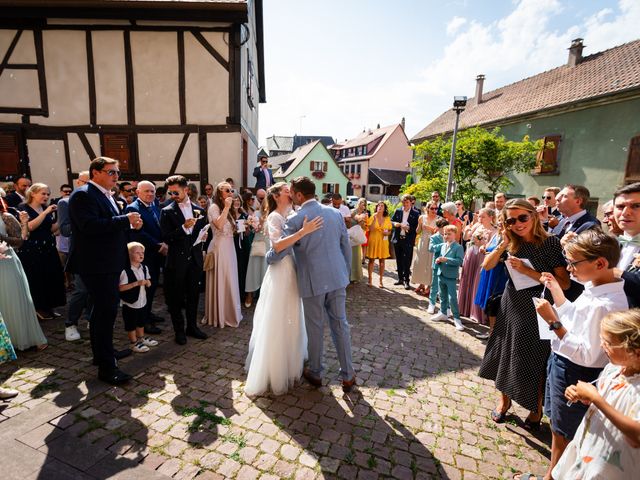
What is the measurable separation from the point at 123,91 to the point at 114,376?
940cm

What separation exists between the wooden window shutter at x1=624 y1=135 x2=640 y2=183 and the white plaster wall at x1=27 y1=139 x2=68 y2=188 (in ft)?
70.8

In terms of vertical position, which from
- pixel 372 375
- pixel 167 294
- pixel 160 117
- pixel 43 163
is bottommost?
pixel 372 375

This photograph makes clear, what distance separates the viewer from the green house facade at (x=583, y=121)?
595 inches

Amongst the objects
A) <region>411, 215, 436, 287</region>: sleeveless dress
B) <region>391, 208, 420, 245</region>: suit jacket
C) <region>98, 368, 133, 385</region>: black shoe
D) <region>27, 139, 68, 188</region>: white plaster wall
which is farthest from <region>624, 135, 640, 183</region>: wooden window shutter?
<region>27, 139, 68, 188</region>: white plaster wall

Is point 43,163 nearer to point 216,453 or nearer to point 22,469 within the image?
point 22,469

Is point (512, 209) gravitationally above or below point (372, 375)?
above

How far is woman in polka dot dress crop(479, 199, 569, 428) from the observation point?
116 inches

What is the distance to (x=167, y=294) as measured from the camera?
482 cm

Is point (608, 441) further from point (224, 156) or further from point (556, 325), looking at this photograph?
point (224, 156)

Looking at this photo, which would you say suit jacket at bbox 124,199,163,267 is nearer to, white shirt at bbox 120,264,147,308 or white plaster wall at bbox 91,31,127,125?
white shirt at bbox 120,264,147,308

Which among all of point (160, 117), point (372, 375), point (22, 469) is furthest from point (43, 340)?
point (160, 117)

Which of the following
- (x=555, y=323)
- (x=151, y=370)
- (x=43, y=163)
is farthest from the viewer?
(x=43, y=163)

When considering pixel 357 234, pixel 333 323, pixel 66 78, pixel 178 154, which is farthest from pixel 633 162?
pixel 66 78

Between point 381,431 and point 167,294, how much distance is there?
11.1 ft
